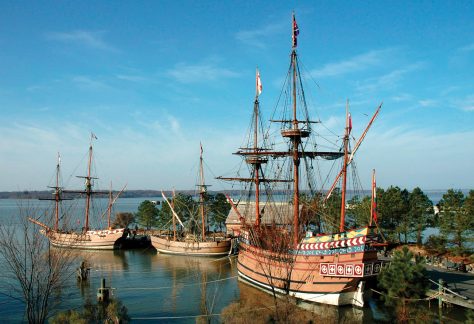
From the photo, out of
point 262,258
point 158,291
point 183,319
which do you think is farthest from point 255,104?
point 183,319

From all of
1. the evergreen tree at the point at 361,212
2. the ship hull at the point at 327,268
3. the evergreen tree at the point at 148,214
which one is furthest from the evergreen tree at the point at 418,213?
the evergreen tree at the point at 148,214

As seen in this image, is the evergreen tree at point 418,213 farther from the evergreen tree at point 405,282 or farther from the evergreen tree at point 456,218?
the evergreen tree at point 405,282

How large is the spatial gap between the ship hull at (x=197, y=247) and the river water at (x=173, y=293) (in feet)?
7.16

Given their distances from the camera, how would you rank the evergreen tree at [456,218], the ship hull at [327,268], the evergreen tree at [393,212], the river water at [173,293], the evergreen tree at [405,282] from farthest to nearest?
the evergreen tree at [393,212]
the evergreen tree at [456,218]
the ship hull at [327,268]
the river water at [173,293]
the evergreen tree at [405,282]

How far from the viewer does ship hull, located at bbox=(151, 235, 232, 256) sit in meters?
61.9

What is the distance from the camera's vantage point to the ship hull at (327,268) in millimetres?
31062

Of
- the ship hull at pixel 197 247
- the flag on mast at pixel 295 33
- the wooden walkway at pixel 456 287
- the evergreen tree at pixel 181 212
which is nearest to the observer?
the wooden walkway at pixel 456 287

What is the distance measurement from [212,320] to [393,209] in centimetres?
3248

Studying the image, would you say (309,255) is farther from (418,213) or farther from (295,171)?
(418,213)

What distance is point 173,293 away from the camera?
1501 inches

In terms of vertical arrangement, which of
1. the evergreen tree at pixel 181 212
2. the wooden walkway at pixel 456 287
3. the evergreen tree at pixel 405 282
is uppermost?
the evergreen tree at pixel 181 212

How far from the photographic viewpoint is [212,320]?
A: 2891 cm

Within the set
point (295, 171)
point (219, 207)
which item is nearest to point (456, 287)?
point (295, 171)

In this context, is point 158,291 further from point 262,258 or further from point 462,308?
point 462,308
